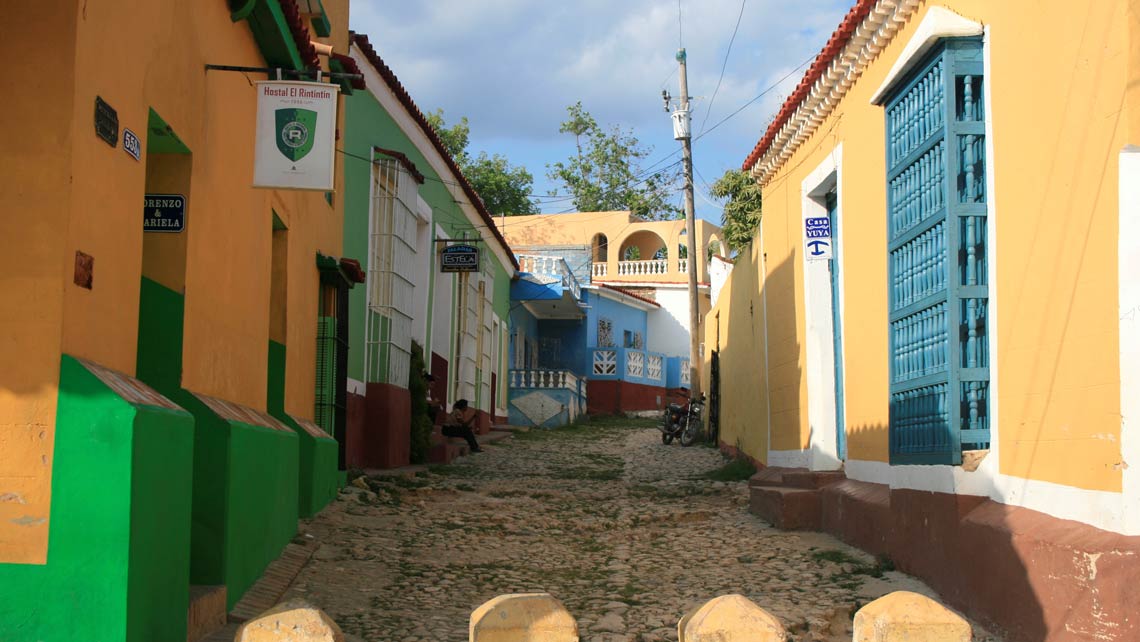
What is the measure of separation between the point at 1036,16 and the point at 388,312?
9427 millimetres

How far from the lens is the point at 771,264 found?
13211 millimetres

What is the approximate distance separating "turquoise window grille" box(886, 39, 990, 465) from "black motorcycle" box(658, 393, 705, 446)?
45.0 ft

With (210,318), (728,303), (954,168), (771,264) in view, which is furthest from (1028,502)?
(728,303)

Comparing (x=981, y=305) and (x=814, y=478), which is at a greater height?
(x=981, y=305)

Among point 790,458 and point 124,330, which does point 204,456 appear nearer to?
point 124,330

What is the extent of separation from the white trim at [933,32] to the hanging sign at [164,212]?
14.9ft

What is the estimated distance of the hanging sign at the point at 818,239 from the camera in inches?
426

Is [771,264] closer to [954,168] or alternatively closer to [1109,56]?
[954,168]

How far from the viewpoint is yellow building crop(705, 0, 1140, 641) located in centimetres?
496

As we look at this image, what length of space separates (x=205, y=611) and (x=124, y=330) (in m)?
1.44

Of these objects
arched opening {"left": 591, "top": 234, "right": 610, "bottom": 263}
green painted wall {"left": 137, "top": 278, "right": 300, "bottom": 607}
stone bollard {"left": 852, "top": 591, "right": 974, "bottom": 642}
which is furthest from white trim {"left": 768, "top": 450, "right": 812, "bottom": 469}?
arched opening {"left": 591, "top": 234, "right": 610, "bottom": 263}

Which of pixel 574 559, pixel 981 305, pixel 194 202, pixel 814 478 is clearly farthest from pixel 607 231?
pixel 194 202

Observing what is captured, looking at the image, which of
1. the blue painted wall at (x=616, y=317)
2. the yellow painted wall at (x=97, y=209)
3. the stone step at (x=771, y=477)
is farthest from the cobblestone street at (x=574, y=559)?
the blue painted wall at (x=616, y=317)

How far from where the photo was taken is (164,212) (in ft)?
19.7
